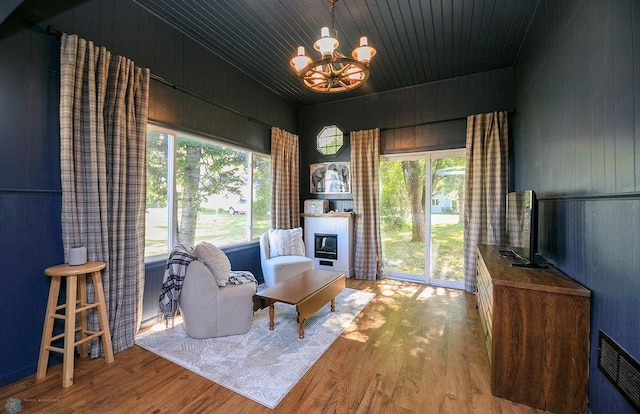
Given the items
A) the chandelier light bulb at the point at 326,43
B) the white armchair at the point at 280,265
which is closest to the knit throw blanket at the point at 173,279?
the white armchair at the point at 280,265

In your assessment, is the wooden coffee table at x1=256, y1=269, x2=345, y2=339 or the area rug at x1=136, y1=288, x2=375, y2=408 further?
the wooden coffee table at x1=256, y1=269, x2=345, y2=339

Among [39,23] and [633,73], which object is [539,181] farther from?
[39,23]

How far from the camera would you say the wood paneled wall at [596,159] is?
127 cm

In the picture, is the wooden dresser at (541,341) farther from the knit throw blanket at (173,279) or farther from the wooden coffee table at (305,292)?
the knit throw blanket at (173,279)

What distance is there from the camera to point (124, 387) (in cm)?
189

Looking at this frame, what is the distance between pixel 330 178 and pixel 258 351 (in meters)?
3.35

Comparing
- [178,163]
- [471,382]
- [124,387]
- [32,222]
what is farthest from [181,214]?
[471,382]

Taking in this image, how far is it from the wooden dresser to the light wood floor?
151 mm

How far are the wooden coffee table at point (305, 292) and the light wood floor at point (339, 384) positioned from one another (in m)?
0.40

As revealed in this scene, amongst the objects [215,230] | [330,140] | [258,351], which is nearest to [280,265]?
[215,230]

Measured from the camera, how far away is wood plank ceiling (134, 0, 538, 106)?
2.63 meters

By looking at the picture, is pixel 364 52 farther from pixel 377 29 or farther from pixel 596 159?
pixel 596 159

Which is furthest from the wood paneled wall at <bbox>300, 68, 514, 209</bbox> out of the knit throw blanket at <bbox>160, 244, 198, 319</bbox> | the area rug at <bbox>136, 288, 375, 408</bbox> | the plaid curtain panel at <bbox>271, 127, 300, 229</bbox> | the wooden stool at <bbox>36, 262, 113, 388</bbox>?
the wooden stool at <bbox>36, 262, 113, 388</bbox>

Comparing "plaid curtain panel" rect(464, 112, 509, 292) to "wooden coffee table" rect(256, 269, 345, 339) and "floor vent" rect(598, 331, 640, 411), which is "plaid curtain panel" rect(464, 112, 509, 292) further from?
"floor vent" rect(598, 331, 640, 411)
